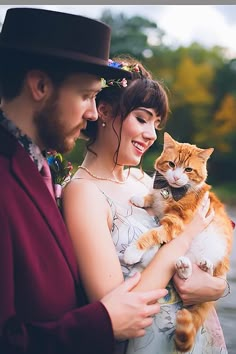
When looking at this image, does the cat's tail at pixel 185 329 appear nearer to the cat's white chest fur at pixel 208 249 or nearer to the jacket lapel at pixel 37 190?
the cat's white chest fur at pixel 208 249

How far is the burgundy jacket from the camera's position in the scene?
1.21 metres

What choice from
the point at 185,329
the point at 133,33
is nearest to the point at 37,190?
the point at 185,329

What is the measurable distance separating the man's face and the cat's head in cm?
37

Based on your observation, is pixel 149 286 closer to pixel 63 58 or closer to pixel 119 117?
pixel 119 117

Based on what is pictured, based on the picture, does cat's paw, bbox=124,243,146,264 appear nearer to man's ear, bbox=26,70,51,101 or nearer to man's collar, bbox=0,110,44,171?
man's collar, bbox=0,110,44,171

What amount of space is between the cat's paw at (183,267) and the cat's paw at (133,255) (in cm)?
9

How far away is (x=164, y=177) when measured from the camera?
1637 mm

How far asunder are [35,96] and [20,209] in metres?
0.26

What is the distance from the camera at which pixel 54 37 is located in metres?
1.32

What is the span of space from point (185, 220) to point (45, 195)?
43 centimetres

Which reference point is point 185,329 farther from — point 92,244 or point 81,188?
point 81,188

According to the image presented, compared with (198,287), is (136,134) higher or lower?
higher

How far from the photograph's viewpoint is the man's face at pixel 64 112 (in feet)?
4.33

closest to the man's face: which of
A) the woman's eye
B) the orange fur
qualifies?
the woman's eye
